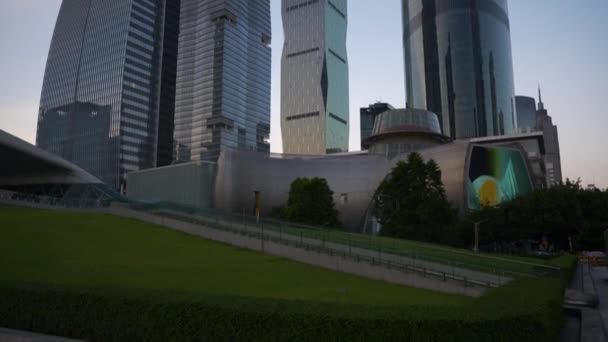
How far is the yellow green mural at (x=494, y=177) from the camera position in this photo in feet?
221

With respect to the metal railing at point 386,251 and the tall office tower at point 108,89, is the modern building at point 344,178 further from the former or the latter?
the tall office tower at point 108,89

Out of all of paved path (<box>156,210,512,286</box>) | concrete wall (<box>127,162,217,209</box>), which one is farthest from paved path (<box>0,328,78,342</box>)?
concrete wall (<box>127,162,217,209</box>)

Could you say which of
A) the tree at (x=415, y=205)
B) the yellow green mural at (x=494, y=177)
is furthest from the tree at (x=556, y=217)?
the yellow green mural at (x=494, y=177)

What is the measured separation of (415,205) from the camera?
52.2 m

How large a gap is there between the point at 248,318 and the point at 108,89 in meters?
173

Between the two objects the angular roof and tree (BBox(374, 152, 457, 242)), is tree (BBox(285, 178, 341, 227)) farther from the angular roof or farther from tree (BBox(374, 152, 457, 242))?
the angular roof

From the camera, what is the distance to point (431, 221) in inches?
1980

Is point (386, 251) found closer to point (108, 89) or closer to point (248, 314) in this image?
point (248, 314)

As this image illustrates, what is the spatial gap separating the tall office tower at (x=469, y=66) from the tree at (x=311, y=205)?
14064 cm

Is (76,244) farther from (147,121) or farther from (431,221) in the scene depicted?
(147,121)

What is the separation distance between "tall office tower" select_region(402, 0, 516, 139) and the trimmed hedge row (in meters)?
188

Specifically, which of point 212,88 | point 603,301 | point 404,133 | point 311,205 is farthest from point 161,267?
point 212,88

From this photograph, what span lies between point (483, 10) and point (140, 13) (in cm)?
13935

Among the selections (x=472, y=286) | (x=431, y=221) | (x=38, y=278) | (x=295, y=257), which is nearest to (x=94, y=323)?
(x=38, y=278)
